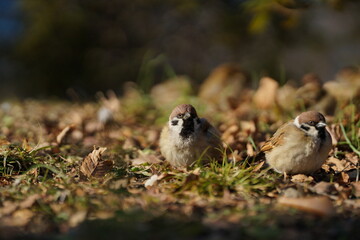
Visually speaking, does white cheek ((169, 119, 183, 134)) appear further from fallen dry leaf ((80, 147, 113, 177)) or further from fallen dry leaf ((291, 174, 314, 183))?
fallen dry leaf ((291, 174, 314, 183))

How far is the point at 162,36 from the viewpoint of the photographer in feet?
40.4

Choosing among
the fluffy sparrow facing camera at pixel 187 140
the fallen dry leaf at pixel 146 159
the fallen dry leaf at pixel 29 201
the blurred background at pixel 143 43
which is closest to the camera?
the fallen dry leaf at pixel 29 201

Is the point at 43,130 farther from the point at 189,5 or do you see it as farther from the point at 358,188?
the point at 189,5

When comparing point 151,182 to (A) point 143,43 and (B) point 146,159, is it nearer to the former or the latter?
(B) point 146,159

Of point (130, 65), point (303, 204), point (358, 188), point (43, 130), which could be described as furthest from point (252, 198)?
point (130, 65)

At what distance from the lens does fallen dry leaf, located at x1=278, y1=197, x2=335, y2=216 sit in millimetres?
3188

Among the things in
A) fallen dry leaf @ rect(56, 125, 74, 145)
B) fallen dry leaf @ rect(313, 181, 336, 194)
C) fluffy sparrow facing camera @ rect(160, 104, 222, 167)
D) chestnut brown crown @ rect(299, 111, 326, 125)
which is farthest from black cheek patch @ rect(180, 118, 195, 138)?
fallen dry leaf @ rect(56, 125, 74, 145)

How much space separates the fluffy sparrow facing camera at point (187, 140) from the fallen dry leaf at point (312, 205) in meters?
1.18

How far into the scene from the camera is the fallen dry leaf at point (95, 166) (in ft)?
13.9

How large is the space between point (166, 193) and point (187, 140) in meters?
0.87

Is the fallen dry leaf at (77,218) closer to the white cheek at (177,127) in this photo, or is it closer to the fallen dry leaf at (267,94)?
the white cheek at (177,127)

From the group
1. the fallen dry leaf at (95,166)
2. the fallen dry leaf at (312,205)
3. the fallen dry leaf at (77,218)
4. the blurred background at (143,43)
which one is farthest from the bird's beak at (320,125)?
the blurred background at (143,43)

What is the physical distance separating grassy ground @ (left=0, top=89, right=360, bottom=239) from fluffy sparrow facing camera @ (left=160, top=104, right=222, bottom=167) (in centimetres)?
18

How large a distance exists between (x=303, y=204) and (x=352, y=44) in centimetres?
909
